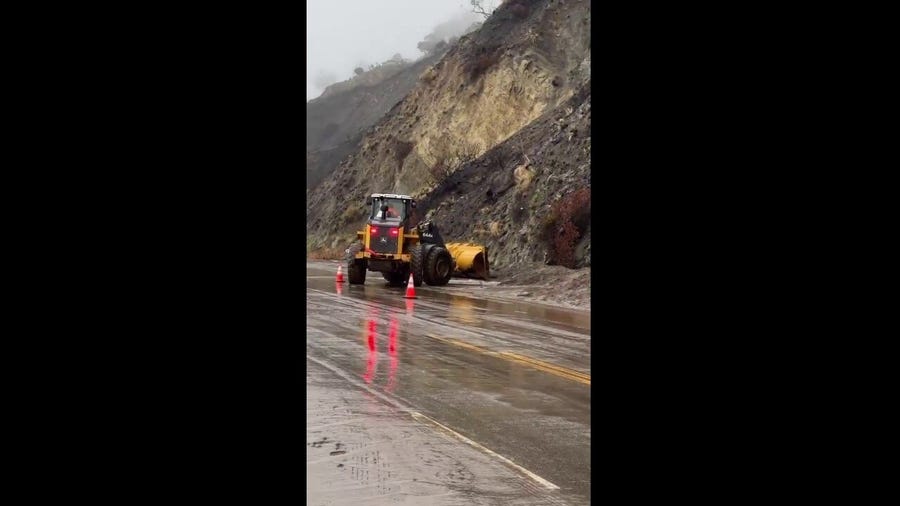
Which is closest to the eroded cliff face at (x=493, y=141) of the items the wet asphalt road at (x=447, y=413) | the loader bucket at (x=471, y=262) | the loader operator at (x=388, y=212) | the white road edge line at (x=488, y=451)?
the loader bucket at (x=471, y=262)

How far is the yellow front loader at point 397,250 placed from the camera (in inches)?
1041

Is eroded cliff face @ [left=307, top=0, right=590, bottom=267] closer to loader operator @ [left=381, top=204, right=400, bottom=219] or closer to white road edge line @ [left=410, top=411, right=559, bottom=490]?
loader operator @ [left=381, top=204, right=400, bottom=219]

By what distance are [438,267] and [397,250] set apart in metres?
1.33

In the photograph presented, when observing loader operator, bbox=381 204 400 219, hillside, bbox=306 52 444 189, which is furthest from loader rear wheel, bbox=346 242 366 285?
hillside, bbox=306 52 444 189

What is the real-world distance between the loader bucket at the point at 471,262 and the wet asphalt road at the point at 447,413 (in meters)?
13.1

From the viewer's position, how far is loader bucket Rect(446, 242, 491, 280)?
29.3 meters

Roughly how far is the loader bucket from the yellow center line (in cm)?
1569

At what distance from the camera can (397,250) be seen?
26.7 m
